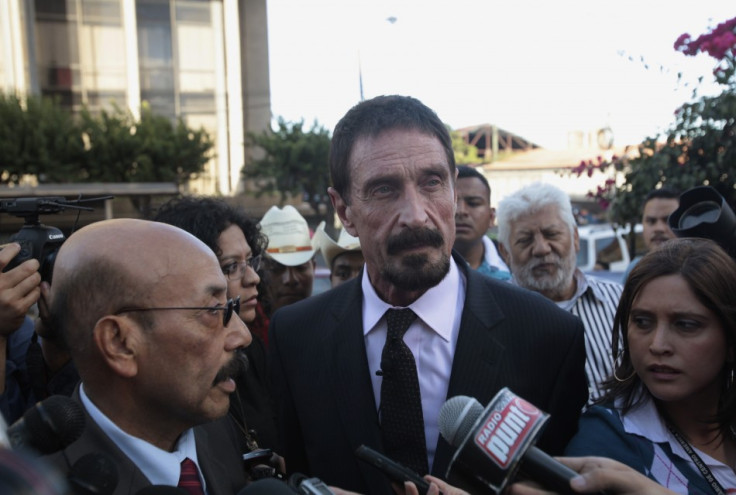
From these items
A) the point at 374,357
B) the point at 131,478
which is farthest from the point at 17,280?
the point at 374,357

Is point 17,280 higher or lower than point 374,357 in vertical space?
higher

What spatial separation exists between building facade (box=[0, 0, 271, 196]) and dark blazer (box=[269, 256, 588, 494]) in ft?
62.8

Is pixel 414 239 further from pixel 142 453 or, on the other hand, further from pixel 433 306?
pixel 142 453

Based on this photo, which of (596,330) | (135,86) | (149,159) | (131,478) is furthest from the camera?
(135,86)

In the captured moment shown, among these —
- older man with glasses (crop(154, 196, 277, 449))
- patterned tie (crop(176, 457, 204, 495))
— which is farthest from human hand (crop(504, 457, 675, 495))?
older man with glasses (crop(154, 196, 277, 449))

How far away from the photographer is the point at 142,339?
160cm

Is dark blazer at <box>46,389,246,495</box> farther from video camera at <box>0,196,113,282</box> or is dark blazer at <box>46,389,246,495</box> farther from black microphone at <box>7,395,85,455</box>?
video camera at <box>0,196,113,282</box>

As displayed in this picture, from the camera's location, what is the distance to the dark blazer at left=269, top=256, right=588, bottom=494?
2.02m

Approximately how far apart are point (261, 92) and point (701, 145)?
2004 cm

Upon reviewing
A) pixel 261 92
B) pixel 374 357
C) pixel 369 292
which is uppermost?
pixel 261 92

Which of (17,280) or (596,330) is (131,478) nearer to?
(17,280)

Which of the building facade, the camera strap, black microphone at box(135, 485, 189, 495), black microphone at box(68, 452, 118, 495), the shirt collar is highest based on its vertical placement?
the building facade

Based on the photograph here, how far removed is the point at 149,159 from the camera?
56.0 ft

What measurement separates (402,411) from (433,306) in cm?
35
